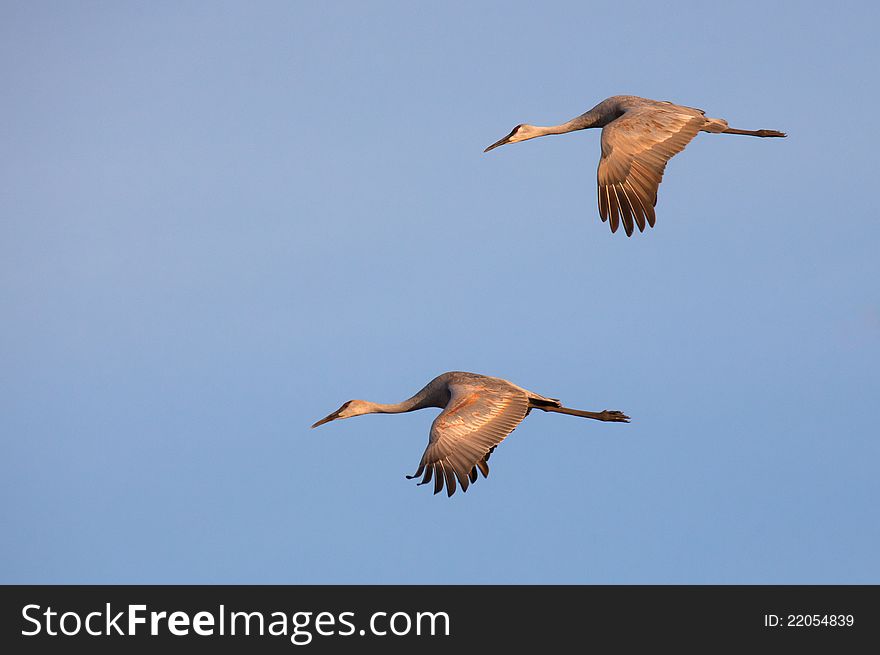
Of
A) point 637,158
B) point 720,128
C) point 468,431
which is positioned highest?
point 720,128

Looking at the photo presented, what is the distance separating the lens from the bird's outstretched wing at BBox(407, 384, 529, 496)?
25.7m

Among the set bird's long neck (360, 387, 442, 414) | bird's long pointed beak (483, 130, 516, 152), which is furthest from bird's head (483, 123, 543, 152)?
bird's long neck (360, 387, 442, 414)

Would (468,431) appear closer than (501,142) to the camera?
Yes

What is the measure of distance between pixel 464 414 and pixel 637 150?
13.0 feet

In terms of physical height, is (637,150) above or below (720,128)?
below

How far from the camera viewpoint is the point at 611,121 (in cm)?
2906

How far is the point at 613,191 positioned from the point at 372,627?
778 centimetres

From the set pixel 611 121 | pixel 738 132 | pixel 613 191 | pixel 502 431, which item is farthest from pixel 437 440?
pixel 738 132

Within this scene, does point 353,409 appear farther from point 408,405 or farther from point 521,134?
point 521,134

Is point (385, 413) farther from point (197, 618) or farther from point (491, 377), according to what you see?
point (197, 618)

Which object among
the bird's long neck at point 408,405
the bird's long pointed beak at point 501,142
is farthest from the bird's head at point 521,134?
the bird's long neck at point 408,405

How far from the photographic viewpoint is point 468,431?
86.5ft

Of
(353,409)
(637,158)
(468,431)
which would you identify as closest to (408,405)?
(353,409)

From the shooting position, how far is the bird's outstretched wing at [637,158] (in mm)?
26156
